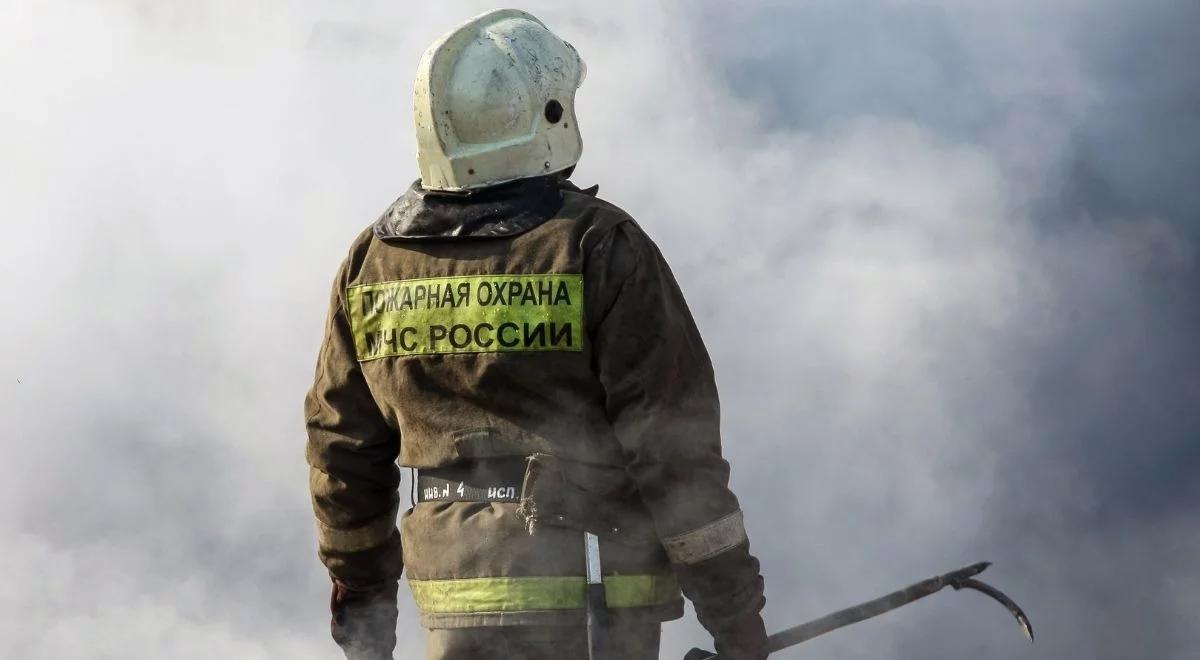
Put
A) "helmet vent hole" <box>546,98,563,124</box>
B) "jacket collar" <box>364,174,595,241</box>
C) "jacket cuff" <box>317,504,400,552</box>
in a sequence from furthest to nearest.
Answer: "jacket cuff" <box>317,504,400,552</box>, "helmet vent hole" <box>546,98,563,124</box>, "jacket collar" <box>364,174,595,241</box>

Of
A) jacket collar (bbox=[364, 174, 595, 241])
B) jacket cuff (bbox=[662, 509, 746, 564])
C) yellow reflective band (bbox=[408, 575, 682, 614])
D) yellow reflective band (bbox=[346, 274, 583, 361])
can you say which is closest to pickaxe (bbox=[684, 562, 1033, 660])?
yellow reflective band (bbox=[408, 575, 682, 614])

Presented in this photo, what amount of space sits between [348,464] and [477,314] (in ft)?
2.25

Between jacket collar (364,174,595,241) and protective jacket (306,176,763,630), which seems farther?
jacket collar (364,174,595,241)

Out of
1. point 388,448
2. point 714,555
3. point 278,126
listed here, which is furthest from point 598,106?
point 714,555

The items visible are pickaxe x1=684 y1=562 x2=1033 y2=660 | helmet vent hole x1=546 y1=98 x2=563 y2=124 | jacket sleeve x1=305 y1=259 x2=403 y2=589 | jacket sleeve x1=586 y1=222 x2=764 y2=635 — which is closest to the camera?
jacket sleeve x1=586 y1=222 x2=764 y2=635

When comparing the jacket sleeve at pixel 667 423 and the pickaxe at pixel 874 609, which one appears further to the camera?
the pickaxe at pixel 874 609

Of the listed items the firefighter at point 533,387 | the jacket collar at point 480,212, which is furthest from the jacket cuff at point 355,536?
the jacket collar at point 480,212

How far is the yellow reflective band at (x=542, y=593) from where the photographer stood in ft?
13.0

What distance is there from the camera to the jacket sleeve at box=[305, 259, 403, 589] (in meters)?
4.32

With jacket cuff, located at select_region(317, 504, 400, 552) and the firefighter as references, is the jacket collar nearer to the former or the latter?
the firefighter

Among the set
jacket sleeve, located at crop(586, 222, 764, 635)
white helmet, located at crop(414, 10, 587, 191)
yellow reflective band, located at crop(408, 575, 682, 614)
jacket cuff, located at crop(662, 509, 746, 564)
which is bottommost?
yellow reflective band, located at crop(408, 575, 682, 614)

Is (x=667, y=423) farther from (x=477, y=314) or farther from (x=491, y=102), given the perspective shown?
(x=491, y=102)

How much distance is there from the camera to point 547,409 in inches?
156

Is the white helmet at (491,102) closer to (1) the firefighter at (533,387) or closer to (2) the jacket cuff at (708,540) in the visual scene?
(1) the firefighter at (533,387)
